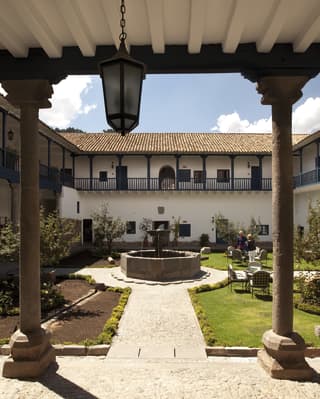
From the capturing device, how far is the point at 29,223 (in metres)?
4.66

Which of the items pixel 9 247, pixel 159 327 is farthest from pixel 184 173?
pixel 159 327

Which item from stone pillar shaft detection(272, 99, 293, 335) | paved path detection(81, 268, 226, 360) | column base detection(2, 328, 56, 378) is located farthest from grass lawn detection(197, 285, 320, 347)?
column base detection(2, 328, 56, 378)

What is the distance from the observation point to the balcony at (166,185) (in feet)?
88.2

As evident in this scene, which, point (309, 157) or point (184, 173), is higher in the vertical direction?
point (309, 157)

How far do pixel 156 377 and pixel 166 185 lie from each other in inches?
918

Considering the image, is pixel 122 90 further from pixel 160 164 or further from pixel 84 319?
pixel 160 164

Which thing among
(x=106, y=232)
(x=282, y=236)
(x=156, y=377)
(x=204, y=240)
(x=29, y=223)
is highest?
(x=29, y=223)

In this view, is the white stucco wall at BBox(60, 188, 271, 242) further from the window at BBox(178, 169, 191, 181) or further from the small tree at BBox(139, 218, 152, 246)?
the window at BBox(178, 169, 191, 181)

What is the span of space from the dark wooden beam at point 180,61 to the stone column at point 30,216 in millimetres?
192

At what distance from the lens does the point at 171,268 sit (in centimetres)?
1334

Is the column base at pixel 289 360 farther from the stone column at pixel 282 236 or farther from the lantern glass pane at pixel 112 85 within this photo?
the lantern glass pane at pixel 112 85

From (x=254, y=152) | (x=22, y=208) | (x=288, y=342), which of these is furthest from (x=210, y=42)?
(x=254, y=152)

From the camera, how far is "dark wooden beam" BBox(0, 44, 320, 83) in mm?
4438

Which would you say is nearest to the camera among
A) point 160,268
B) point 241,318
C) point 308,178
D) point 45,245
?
point 241,318
